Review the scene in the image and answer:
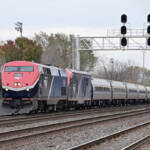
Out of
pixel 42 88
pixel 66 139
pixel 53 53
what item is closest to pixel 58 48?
pixel 53 53

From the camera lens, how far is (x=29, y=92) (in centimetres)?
2394

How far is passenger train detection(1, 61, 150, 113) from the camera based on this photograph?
23891mm

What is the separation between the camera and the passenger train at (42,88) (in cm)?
2389

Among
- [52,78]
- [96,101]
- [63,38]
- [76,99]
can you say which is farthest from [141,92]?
[52,78]

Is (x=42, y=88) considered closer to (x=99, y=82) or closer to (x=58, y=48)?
(x=99, y=82)

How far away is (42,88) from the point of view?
82.4 feet

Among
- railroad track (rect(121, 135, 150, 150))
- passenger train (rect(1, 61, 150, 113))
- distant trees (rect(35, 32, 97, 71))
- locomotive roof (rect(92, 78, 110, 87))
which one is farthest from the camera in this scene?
distant trees (rect(35, 32, 97, 71))

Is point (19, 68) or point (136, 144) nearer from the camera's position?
point (136, 144)

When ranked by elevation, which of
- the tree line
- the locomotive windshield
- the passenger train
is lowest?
the passenger train

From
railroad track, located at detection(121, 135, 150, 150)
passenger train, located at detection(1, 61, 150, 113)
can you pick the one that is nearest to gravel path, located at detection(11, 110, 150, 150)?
railroad track, located at detection(121, 135, 150, 150)

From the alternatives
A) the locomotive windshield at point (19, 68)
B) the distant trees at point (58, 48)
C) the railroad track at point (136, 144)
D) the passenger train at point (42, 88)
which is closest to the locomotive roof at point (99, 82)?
the passenger train at point (42, 88)

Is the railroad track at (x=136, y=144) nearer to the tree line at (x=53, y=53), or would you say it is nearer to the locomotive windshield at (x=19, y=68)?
the locomotive windshield at (x=19, y=68)

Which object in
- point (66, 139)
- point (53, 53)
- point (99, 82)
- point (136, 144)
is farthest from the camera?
point (53, 53)

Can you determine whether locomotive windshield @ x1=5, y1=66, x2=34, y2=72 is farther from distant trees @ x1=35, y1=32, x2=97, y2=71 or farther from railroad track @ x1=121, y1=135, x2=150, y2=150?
distant trees @ x1=35, y1=32, x2=97, y2=71
